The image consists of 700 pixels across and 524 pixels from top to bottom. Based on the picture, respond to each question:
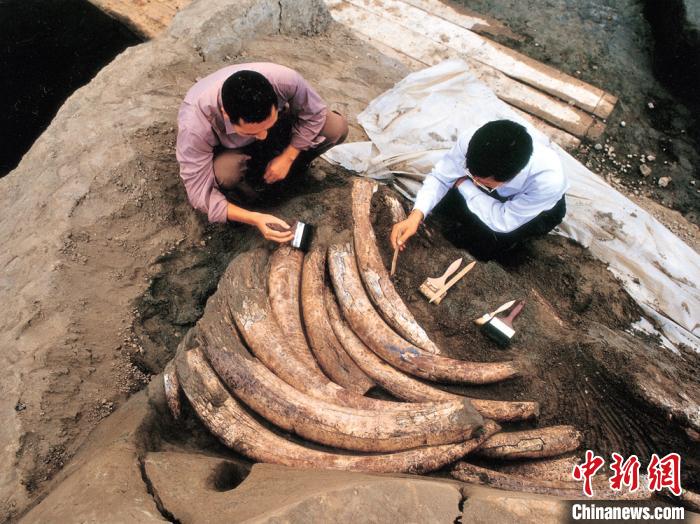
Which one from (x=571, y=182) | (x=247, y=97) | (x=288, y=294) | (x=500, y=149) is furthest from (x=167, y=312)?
(x=571, y=182)

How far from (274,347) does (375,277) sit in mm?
766

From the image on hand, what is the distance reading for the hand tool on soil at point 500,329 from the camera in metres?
2.70

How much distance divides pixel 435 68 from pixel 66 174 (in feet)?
10.8

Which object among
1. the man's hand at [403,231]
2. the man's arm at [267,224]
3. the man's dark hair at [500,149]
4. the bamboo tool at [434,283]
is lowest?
the bamboo tool at [434,283]

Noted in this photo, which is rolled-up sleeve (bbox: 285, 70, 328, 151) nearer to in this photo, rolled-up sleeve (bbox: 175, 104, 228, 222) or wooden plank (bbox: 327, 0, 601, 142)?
rolled-up sleeve (bbox: 175, 104, 228, 222)

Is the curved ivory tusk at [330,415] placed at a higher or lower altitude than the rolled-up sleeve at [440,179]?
lower

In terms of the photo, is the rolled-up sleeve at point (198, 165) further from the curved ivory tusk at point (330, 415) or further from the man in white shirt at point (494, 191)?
the man in white shirt at point (494, 191)

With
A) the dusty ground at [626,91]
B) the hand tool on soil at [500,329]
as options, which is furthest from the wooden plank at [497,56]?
the hand tool on soil at [500,329]

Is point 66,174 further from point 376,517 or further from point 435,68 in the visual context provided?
point 435,68

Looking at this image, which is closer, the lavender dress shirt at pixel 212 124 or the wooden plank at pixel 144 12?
the lavender dress shirt at pixel 212 124

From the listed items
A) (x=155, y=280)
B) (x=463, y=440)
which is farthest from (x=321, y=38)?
(x=463, y=440)

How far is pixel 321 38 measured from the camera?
4.92m

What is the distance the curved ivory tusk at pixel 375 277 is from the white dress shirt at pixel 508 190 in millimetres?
388

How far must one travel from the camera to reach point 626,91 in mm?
5078
